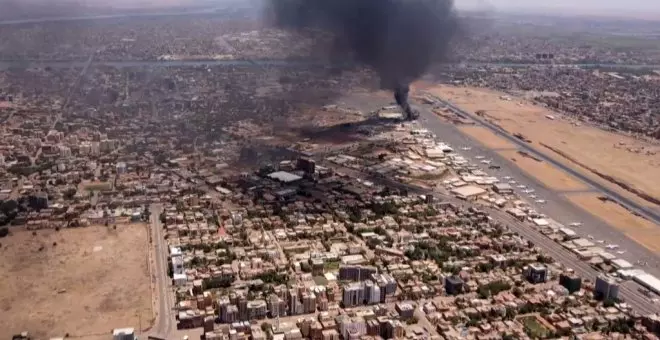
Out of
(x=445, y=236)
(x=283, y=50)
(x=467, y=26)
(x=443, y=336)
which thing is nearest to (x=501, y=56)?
(x=283, y=50)

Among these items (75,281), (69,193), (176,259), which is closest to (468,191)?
(176,259)

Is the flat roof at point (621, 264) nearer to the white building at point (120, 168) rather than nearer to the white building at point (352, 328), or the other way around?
the white building at point (352, 328)

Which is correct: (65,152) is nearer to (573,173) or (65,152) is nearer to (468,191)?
(468,191)

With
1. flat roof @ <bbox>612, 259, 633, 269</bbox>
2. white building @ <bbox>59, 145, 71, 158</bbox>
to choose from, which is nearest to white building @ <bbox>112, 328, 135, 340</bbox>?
flat roof @ <bbox>612, 259, 633, 269</bbox>

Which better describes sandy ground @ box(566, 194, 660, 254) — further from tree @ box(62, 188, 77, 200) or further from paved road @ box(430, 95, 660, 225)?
tree @ box(62, 188, 77, 200)

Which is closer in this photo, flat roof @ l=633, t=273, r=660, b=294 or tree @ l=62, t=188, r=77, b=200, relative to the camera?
flat roof @ l=633, t=273, r=660, b=294

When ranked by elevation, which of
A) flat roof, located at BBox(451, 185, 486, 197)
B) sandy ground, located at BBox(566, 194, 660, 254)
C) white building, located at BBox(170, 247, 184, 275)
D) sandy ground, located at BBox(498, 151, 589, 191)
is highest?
white building, located at BBox(170, 247, 184, 275)

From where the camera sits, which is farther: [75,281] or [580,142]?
[580,142]

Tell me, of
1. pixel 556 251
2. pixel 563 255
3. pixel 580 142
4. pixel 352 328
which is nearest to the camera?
pixel 352 328
